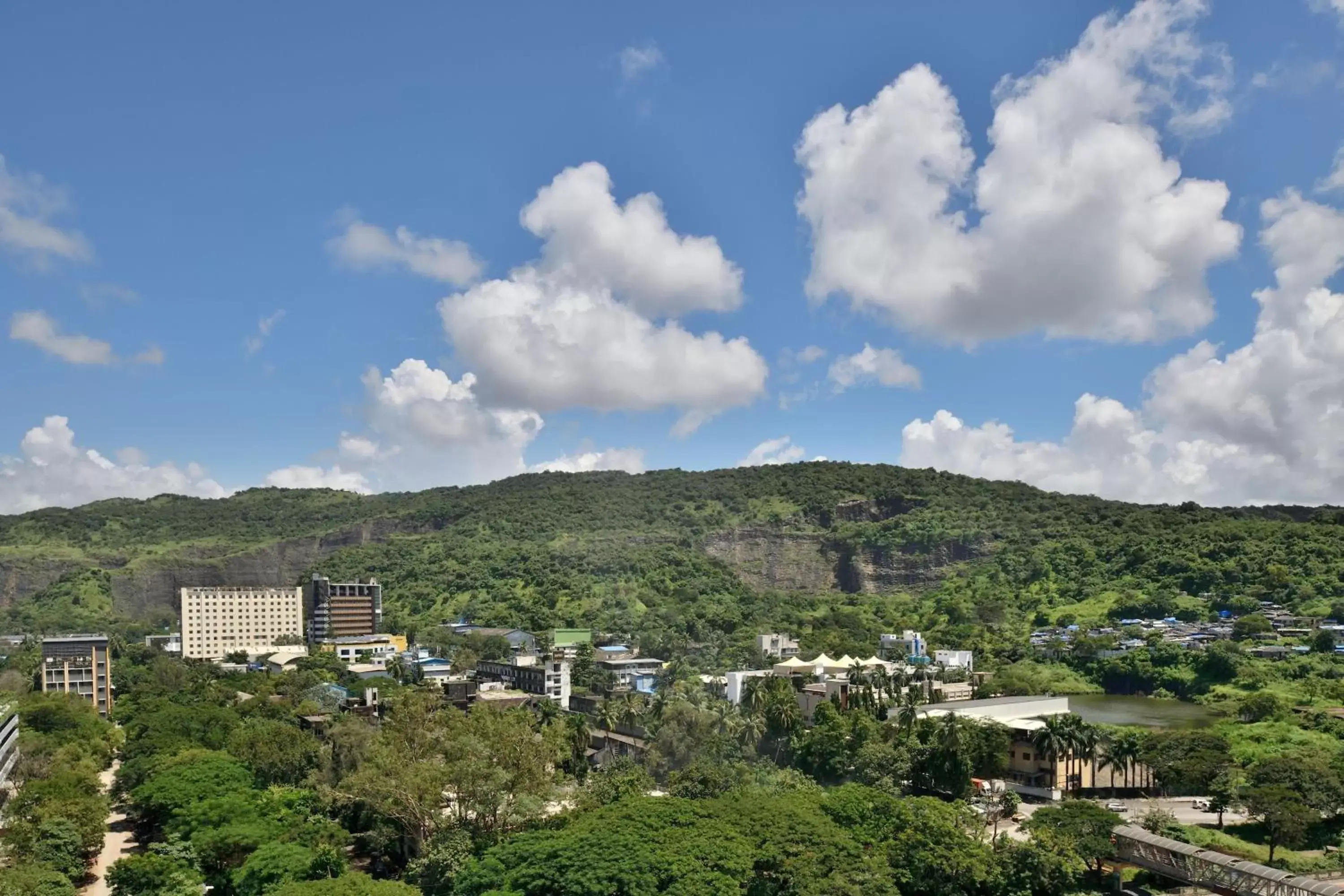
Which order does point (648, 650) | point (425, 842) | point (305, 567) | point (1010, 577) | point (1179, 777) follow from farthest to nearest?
point (305, 567) < point (1010, 577) < point (648, 650) < point (1179, 777) < point (425, 842)

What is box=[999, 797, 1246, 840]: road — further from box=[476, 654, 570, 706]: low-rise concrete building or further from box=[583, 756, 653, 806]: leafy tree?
box=[476, 654, 570, 706]: low-rise concrete building

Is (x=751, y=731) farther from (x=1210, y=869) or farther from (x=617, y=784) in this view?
(x=1210, y=869)

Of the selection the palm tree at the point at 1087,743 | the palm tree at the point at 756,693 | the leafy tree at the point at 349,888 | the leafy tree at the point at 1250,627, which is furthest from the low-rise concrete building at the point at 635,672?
the leafy tree at the point at 1250,627

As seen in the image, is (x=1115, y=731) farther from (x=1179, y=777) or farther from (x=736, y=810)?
(x=736, y=810)

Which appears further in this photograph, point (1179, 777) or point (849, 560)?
point (849, 560)

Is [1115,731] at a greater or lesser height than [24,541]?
lesser

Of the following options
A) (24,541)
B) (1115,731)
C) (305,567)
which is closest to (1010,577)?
(1115,731)

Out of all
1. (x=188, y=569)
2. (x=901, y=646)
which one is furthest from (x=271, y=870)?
(x=188, y=569)
